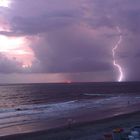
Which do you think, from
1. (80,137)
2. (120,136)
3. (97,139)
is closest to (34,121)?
(80,137)

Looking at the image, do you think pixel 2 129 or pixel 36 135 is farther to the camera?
pixel 2 129

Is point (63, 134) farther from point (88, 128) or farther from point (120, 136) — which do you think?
point (120, 136)

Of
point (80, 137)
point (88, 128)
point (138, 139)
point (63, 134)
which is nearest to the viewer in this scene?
point (138, 139)

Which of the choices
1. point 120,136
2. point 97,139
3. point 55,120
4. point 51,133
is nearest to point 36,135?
point 51,133

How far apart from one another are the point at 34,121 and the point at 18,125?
286 cm

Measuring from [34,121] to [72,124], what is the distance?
479 centimetres

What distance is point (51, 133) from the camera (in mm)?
27750

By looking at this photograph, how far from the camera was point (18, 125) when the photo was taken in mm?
33062

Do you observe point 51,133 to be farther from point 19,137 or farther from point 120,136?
point 120,136

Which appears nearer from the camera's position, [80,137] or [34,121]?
[80,137]

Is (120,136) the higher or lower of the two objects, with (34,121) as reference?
lower

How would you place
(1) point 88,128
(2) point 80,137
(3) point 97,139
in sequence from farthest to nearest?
1. (1) point 88,128
2. (2) point 80,137
3. (3) point 97,139

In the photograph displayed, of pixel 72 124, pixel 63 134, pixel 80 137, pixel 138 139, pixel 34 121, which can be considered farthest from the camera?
pixel 34 121

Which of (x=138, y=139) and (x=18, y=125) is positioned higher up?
(x=18, y=125)
